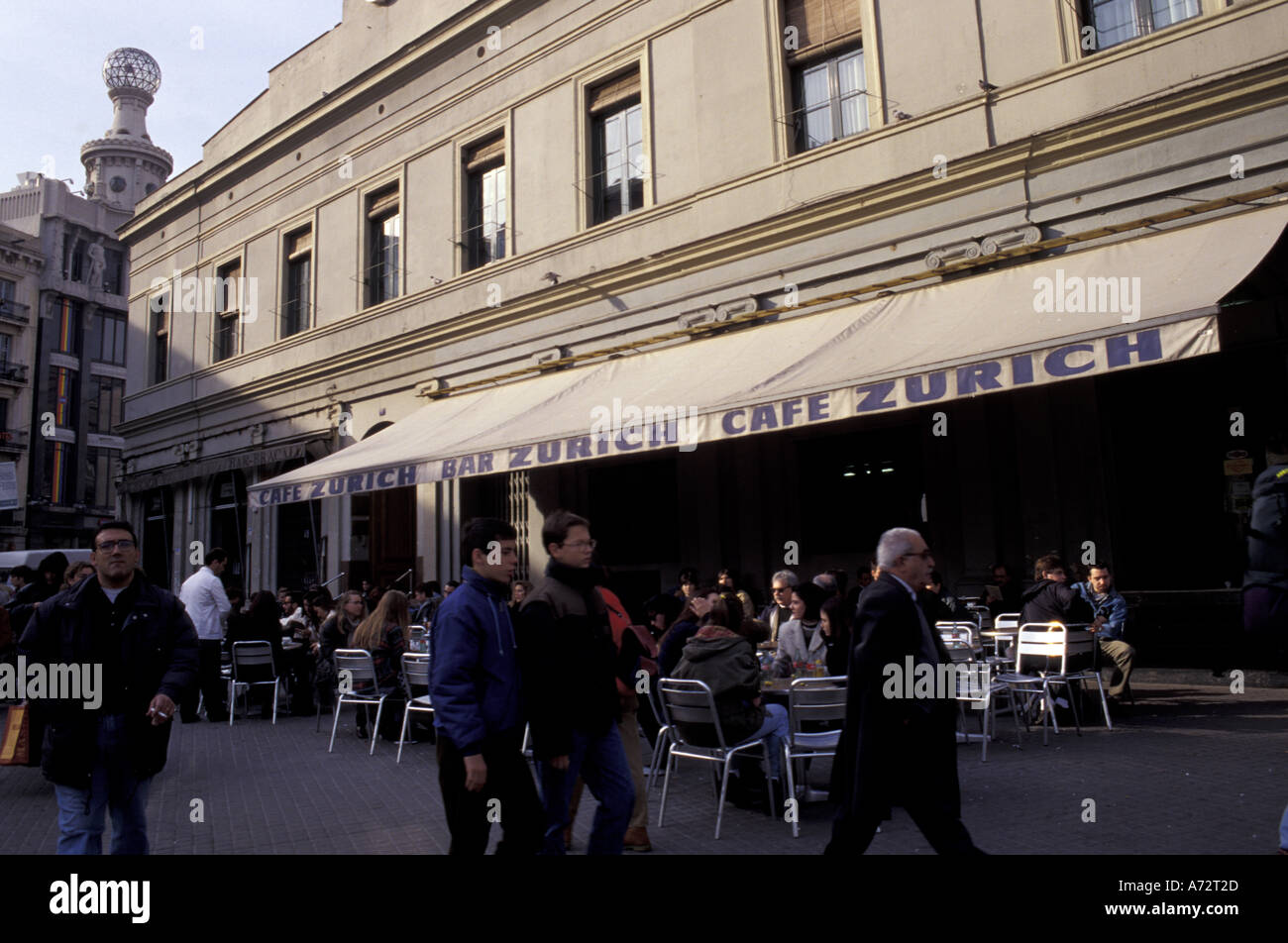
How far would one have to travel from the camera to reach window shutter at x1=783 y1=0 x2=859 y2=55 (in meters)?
11.6

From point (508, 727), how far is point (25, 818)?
4660mm

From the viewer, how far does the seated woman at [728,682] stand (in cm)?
557

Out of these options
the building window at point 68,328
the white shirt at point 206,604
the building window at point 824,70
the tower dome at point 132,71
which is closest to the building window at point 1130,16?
the building window at point 824,70

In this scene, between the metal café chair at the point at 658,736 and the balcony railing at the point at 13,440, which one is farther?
the balcony railing at the point at 13,440

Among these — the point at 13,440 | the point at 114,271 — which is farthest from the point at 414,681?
the point at 114,271

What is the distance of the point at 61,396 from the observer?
144 ft

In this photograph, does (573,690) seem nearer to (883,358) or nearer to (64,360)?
(883,358)

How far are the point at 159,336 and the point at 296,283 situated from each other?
22.3 ft

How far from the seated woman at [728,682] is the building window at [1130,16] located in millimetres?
7629

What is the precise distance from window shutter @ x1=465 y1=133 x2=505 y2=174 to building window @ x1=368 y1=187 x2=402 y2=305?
6.53 ft

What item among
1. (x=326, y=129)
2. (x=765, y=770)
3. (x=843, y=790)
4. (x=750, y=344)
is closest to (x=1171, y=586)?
(x=750, y=344)

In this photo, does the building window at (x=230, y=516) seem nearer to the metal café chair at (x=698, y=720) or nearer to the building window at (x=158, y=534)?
the building window at (x=158, y=534)

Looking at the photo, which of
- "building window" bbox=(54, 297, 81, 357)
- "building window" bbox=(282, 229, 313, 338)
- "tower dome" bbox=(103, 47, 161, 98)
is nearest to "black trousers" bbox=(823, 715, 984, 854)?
"building window" bbox=(282, 229, 313, 338)

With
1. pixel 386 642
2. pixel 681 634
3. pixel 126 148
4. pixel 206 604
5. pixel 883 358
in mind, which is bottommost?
pixel 386 642
